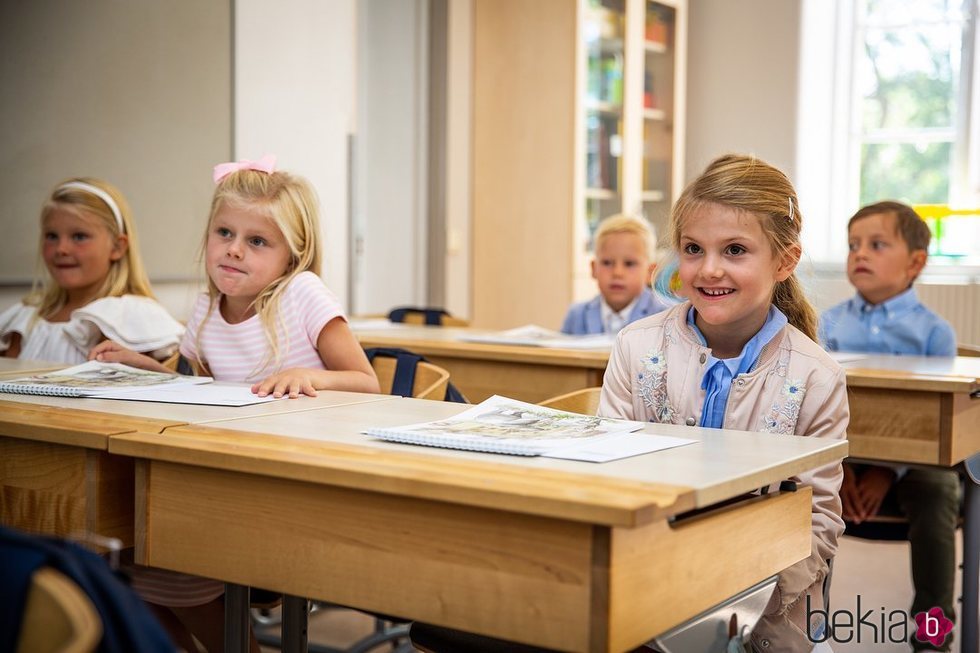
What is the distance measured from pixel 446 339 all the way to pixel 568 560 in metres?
1.98

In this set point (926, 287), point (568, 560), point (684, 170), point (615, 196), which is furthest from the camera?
point (684, 170)

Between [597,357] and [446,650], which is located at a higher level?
[597,357]

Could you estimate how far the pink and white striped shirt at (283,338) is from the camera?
7.03 feet

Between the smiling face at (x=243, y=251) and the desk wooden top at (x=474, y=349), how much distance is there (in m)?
0.69

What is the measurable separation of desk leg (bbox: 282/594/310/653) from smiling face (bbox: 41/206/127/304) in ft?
4.46

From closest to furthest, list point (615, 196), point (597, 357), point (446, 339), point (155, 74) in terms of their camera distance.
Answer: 1. point (597, 357)
2. point (446, 339)
3. point (155, 74)
4. point (615, 196)

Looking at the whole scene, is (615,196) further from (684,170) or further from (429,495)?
(429,495)

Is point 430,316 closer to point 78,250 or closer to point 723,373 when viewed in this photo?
point 78,250

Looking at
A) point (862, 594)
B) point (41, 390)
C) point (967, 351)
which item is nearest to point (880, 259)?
point (967, 351)

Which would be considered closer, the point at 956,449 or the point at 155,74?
the point at 956,449

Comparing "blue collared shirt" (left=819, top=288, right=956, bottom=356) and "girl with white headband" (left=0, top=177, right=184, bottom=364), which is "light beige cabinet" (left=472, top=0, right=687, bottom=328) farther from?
"girl with white headband" (left=0, top=177, right=184, bottom=364)

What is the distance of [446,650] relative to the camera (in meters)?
1.46

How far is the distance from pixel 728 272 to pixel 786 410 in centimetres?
24

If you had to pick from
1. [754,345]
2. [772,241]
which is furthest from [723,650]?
[772,241]
